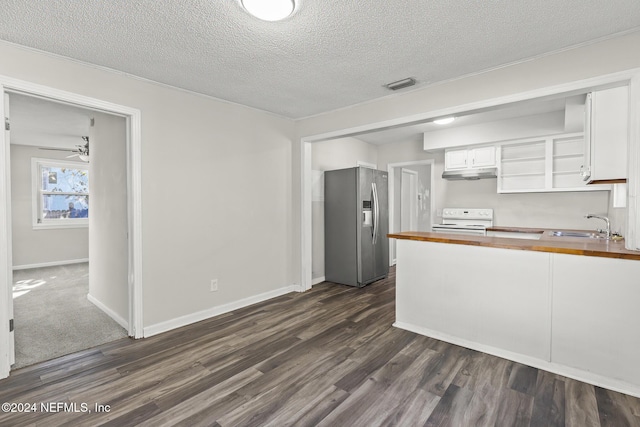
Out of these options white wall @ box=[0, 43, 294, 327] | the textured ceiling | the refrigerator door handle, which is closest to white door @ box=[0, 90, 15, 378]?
white wall @ box=[0, 43, 294, 327]

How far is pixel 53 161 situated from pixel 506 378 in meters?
8.41

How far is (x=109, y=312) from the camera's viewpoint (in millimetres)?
3516

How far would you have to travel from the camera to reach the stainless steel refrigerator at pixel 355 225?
15.1ft

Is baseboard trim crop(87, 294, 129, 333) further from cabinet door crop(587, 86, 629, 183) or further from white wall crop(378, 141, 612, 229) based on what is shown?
white wall crop(378, 141, 612, 229)

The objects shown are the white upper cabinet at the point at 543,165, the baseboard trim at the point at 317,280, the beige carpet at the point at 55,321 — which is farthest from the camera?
the baseboard trim at the point at 317,280

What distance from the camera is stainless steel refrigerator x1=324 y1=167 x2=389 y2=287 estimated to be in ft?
15.1

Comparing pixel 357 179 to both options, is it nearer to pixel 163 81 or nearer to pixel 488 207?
Result: pixel 488 207

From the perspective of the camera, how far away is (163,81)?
298cm

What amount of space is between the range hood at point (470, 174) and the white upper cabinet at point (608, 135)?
2.12 m

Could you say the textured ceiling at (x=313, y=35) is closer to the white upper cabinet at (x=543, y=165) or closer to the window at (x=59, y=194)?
the white upper cabinet at (x=543, y=165)

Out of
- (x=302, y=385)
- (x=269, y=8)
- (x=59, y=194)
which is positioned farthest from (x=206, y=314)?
(x=59, y=194)

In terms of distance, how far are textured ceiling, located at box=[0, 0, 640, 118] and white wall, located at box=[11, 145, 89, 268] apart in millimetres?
5325

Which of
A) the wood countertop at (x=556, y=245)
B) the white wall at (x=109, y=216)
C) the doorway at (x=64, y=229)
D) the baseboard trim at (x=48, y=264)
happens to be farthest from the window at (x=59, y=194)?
the wood countertop at (x=556, y=245)

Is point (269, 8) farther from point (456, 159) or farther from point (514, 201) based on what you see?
point (514, 201)
